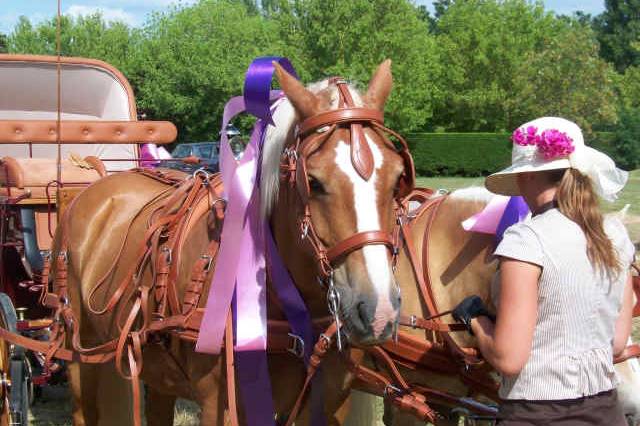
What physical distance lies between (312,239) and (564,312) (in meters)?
0.82

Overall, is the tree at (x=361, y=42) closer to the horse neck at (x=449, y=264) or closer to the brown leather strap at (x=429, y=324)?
the horse neck at (x=449, y=264)

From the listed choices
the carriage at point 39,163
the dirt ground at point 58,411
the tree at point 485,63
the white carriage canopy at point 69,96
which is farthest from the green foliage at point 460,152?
Result: the dirt ground at point 58,411

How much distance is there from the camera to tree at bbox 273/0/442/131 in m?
28.9

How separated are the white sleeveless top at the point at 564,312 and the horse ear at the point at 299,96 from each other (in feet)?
2.62

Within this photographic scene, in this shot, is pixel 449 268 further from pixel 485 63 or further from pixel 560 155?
pixel 485 63

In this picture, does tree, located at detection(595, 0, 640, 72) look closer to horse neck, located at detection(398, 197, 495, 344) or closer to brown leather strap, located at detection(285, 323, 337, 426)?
horse neck, located at detection(398, 197, 495, 344)

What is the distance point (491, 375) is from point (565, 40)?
29.1m

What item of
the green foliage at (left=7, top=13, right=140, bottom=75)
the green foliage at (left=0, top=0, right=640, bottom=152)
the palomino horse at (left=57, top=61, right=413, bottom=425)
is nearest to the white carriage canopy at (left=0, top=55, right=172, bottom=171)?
the palomino horse at (left=57, top=61, right=413, bottom=425)

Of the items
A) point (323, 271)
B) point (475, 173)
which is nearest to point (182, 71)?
point (475, 173)

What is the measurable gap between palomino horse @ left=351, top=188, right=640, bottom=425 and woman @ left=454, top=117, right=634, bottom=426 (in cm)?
91

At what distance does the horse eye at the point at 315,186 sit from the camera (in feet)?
7.96

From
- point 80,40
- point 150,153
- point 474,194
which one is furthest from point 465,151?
point 474,194

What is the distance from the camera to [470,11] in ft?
141

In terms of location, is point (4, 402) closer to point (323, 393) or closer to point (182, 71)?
point (323, 393)
